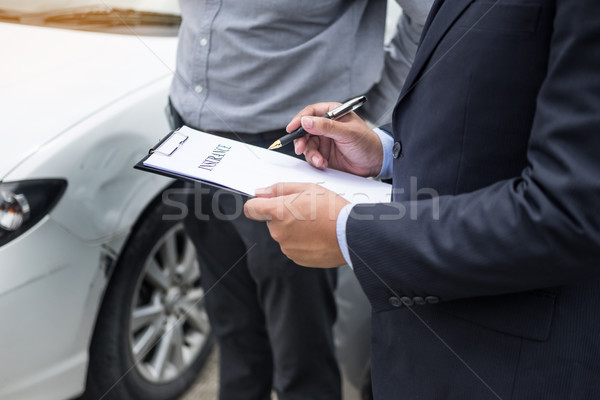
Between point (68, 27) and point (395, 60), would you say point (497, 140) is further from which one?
point (68, 27)

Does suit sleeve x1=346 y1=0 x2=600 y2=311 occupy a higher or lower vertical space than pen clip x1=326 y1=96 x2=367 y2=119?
higher

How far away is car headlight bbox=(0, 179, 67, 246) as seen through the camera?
1486mm

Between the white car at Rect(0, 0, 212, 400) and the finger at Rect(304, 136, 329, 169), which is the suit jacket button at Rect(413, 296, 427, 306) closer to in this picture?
the finger at Rect(304, 136, 329, 169)

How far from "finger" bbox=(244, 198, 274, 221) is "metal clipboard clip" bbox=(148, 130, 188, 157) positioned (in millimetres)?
236

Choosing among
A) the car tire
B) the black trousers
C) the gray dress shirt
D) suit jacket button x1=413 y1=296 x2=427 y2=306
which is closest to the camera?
suit jacket button x1=413 y1=296 x2=427 y2=306

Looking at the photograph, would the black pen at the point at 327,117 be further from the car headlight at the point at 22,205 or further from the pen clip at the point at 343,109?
the car headlight at the point at 22,205

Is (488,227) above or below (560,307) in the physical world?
above

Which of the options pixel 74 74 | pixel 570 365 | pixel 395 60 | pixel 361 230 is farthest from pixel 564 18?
pixel 74 74

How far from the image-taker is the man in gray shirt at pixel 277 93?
145 centimetres

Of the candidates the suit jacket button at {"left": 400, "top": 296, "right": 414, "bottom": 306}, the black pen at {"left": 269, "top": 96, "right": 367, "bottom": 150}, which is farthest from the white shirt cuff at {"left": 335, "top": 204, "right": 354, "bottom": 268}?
the black pen at {"left": 269, "top": 96, "right": 367, "bottom": 150}

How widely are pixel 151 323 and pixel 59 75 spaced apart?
0.96 metres

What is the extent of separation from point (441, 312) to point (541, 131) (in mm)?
364

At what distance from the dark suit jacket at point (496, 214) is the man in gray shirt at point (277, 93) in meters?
0.56

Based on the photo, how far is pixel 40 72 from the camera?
6.02 feet
